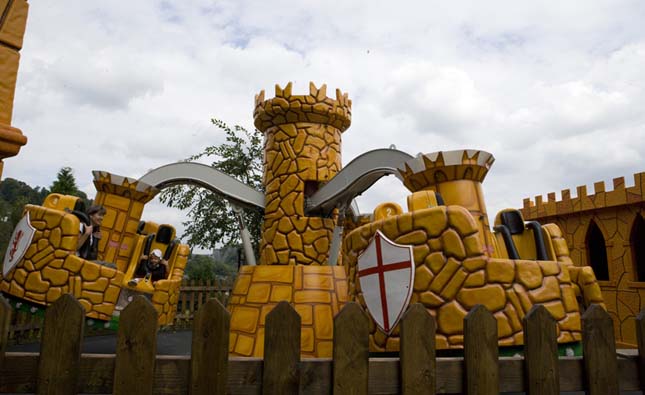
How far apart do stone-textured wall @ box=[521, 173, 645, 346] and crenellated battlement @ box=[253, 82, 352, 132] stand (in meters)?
5.82

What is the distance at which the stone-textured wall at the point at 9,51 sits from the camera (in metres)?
1.54

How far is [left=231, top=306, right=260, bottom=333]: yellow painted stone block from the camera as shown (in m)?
5.38

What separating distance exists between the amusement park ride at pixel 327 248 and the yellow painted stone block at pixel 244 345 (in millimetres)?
17

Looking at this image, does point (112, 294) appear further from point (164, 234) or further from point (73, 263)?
point (164, 234)

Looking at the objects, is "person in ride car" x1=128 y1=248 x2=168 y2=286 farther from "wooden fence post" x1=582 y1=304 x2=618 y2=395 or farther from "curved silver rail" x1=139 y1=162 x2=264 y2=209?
"wooden fence post" x1=582 y1=304 x2=618 y2=395

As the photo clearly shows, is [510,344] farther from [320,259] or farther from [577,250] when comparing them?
[577,250]

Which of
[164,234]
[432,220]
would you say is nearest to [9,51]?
[432,220]

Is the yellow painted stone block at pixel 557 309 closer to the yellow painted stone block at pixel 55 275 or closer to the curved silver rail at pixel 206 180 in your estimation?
the curved silver rail at pixel 206 180

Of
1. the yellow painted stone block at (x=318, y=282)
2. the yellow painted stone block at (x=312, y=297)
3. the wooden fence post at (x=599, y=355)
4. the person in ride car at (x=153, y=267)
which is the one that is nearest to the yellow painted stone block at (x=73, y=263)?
the person in ride car at (x=153, y=267)

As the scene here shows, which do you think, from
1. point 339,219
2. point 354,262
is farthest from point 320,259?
point 354,262

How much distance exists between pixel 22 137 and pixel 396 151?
13.1 feet

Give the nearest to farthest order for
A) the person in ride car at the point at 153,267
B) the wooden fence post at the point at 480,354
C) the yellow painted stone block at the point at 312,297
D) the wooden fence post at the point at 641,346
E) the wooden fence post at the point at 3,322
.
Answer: the wooden fence post at the point at 3,322 < the wooden fence post at the point at 480,354 < the wooden fence post at the point at 641,346 < the yellow painted stone block at the point at 312,297 < the person in ride car at the point at 153,267

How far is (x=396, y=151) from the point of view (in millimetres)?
4992

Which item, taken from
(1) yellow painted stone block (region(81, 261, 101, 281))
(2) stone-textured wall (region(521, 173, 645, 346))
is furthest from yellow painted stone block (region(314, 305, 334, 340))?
(2) stone-textured wall (region(521, 173, 645, 346))
